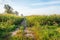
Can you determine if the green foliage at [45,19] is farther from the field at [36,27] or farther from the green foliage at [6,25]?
the green foliage at [6,25]

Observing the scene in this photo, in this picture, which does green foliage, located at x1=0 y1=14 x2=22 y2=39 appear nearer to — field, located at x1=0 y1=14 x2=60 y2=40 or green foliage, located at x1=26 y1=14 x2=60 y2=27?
field, located at x1=0 y1=14 x2=60 y2=40

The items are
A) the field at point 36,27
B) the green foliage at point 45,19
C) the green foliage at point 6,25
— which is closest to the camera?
the field at point 36,27

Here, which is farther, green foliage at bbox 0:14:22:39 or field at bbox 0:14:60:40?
green foliage at bbox 0:14:22:39

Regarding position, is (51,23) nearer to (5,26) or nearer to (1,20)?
(5,26)

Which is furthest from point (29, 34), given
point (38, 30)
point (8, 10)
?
point (8, 10)

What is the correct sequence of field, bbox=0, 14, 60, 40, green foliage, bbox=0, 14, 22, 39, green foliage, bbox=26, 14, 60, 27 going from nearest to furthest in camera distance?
field, bbox=0, 14, 60, 40 < green foliage, bbox=0, 14, 22, 39 < green foliage, bbox=26, 14, 60, 27

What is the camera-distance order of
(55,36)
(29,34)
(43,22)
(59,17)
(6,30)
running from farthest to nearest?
(59,17) → (43,22) → (6,30) → (29,34) → (55,36)

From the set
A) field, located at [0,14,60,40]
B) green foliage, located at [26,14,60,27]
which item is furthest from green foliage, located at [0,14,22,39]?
green foliage, located at [26,14,60,27]

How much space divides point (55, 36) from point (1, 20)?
20.1 feet

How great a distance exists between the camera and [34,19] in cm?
1205

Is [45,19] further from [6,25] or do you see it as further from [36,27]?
[6,25]

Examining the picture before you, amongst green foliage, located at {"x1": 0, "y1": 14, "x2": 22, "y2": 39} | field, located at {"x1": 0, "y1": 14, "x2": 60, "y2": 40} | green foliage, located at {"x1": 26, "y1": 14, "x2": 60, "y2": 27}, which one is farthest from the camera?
green foliage, located at {"x1": 26, "y1": 14, "x2": 60, "y2": 27}

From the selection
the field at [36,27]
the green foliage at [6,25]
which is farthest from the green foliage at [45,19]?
the green foliage at [6,25]

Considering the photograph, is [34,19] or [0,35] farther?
[34,19]
